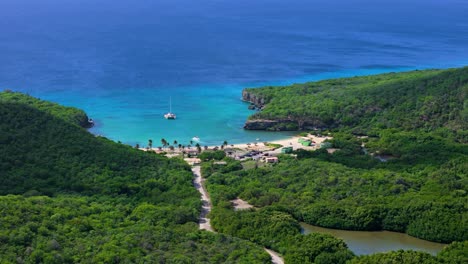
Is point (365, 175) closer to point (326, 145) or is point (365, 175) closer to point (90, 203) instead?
point (326, 145)

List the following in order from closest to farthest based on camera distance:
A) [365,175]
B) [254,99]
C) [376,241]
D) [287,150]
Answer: [376,241] → [365,175] → [287,150] → [254,99]

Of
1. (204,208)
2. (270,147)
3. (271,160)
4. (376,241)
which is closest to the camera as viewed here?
(376,241)

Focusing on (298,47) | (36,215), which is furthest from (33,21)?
(36,215)

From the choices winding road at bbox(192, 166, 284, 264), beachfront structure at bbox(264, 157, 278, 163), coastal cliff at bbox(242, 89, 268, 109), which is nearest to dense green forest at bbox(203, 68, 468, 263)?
coastal cliff at bbox(242, 89, 268, 109)

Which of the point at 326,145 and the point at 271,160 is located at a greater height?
the point at 326,145

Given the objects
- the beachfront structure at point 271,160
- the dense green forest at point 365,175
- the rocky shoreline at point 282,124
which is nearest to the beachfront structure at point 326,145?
the dense green forest at point 365,175

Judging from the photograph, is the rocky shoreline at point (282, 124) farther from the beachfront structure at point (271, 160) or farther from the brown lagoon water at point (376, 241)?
the brown lagoon water at point (376, 241)

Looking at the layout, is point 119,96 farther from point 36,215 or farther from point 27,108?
point 36,215

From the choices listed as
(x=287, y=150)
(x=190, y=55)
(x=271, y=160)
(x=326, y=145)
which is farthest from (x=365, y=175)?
(x=190, y=55)
